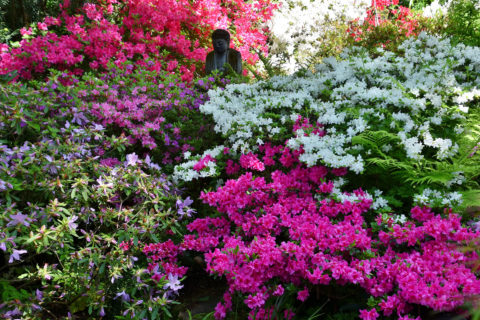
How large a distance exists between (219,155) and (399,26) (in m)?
5.71

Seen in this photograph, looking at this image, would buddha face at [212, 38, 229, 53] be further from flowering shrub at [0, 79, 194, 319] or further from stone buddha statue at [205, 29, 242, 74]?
flowering shrub at [0, 79, 194, 319]

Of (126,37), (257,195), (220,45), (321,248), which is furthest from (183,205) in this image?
(126,37)

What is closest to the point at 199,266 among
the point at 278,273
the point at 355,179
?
the point at 278,273

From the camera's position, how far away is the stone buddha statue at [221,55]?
22.6 ft

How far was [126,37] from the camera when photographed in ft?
26.2

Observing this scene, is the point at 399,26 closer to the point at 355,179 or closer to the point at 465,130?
the point at 465,130

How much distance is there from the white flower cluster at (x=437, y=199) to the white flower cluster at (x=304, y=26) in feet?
21.9

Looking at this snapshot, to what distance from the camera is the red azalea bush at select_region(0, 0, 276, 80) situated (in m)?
6.44

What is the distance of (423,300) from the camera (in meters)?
1.91

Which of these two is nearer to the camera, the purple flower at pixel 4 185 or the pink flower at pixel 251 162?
the purple flower at pixel 4 185

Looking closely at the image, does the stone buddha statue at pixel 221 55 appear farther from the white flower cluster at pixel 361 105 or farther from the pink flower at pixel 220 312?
the pink flower at pixel 220 312

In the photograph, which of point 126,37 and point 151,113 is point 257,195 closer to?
point 151,113

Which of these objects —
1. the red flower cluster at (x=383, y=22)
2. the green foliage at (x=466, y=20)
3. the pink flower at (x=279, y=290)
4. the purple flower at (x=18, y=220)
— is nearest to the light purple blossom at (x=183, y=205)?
the pink flower at (x=279, y=290)

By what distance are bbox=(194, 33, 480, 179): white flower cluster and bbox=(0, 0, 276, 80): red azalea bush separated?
3134 millimetres
